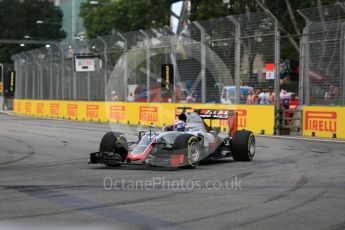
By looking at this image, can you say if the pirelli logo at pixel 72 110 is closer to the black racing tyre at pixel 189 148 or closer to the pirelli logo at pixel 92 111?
the pirelli logo at pixel 92 111

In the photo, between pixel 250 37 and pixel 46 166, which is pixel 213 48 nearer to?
pixel 250 37

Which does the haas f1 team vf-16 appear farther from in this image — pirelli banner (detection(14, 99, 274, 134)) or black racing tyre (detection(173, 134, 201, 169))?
pirelli banner (detection(14, 99, 274, 134))

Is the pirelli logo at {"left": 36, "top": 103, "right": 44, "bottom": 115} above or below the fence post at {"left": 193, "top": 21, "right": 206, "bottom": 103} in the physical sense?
below

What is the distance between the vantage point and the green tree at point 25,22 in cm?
8356

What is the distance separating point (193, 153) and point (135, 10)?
46.0 meters

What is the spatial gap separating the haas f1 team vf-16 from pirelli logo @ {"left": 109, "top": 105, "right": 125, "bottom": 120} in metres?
17.7

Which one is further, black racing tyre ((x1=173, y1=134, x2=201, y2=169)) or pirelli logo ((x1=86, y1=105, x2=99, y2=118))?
pirelli logo ((x1=86, y1=105, x2=99, y2=118))

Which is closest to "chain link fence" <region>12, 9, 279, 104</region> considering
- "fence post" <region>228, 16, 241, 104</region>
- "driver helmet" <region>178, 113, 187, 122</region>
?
"fence post" <region>228, 16, 241, 104</region>

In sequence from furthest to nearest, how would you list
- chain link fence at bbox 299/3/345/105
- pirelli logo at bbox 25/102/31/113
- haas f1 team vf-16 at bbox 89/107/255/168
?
1. pirelli logo at bbox 25/102/31/113
2. chain link fence at bbox 299/3/345/105
3. haas f1 team vf-16 at bbox 89/107/255/168

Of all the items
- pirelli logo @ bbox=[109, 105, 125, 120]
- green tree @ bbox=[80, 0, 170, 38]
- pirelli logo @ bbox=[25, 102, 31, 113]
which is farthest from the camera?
green tree @ bbox=[80, 0, 170, 38]

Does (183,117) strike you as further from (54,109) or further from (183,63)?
(54,109)

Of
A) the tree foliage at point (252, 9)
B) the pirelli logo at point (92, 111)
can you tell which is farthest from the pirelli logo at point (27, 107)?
the tree foliage at point (252, 9)

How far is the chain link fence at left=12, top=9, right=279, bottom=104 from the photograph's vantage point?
79.7 ft

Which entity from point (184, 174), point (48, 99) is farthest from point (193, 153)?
point (48, 99)
